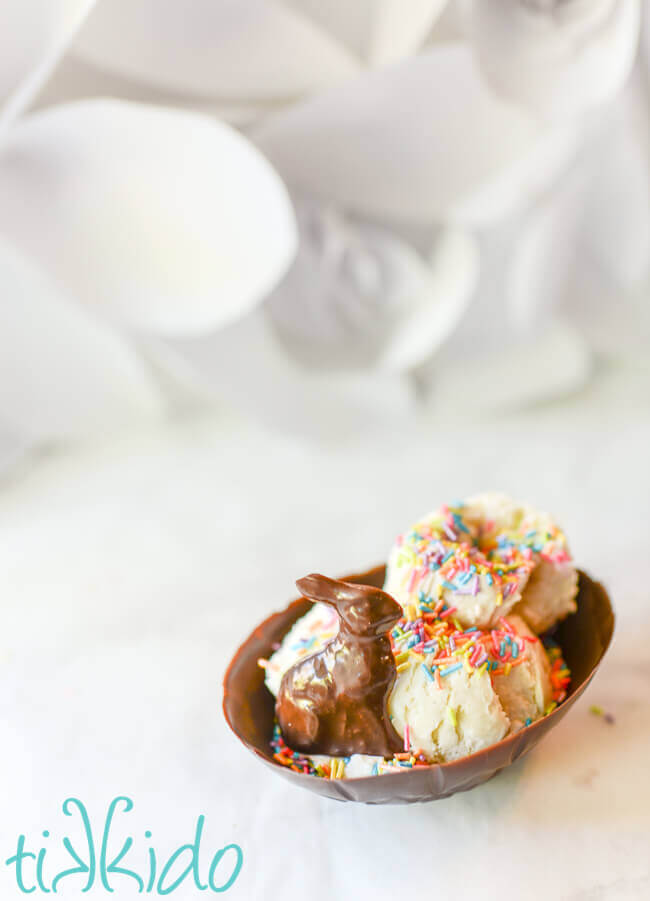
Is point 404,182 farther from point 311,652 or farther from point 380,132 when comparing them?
point 311,652

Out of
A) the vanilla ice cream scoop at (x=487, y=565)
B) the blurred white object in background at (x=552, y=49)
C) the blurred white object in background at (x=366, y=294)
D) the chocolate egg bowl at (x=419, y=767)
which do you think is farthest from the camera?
the blurred white object in background at (x=366, y=294)

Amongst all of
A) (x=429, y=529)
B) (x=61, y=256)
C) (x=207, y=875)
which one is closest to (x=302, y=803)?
→ (x=207, y=875)

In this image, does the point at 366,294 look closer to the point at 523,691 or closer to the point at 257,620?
the point at 257,620

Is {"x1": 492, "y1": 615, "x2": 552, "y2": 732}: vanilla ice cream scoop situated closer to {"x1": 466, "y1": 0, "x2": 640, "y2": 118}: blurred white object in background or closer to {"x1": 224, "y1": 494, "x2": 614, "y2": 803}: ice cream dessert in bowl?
{"x1": 224, "y1": 494, "x2": 614, "y2": 803}: ice cream dessert in bowl

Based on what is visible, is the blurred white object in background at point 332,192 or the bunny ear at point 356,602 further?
the blurred white object in background at point 332,192

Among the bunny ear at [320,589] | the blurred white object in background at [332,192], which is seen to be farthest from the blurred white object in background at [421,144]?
the bunny ear at [320,589]

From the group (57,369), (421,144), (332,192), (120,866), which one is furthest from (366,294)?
(120,866)

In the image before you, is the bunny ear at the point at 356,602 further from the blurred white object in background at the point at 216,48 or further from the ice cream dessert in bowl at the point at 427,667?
the blurred white object in background at the point at 216,48
